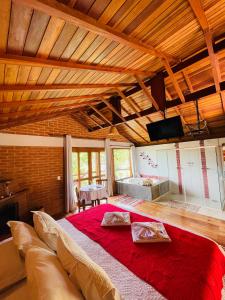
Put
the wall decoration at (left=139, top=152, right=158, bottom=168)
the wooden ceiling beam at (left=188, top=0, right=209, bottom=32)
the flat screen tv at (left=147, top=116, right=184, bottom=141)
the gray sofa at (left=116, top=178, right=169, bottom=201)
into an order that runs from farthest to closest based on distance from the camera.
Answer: the wall decoration at (left=139, top=152, right=158, bottom=168) < the gray sofa at (left=116, top=178, right=169, bottom=201) < the flat screen tv at (left=147, top=116, right=184, bottom=141) < the wooden ceiling beam at (left=188, top=0, right=209, bottom=32)

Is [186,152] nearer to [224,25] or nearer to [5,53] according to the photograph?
[224,25]

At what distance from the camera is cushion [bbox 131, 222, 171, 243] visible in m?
1.86

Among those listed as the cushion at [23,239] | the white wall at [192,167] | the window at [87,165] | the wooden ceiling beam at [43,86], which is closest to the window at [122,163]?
the white wall at [192,167]

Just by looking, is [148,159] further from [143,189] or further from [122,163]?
[143,189]

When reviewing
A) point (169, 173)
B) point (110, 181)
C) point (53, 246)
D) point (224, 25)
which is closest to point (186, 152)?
point (169, 173)

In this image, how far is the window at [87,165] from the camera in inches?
217

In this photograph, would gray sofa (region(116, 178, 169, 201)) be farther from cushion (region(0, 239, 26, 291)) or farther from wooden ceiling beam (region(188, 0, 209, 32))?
wooden ceiling beam (region(188, 0, 209, 32))

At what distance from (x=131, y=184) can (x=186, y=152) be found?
254 centimetres

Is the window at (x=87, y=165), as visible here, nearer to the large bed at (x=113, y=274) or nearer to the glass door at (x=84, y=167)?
the glass door at (x=84, y=167)

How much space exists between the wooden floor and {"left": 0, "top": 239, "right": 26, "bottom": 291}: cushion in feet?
9.98

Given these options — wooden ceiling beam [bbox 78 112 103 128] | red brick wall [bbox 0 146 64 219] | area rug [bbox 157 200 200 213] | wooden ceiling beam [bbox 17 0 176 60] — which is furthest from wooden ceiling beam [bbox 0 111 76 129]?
area rug [bbox 157 200 200 213]

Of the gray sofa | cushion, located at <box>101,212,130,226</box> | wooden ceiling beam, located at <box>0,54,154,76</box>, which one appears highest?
wooden ceiling beam, located at <box>0,54,154,76</box>

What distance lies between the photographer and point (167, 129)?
12.4 feet

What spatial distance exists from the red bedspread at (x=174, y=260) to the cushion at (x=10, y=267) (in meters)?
0.82
